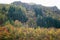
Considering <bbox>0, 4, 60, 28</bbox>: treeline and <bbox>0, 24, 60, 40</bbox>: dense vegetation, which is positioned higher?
<bbox>0, 4, 60, 28</bbox>: treeline

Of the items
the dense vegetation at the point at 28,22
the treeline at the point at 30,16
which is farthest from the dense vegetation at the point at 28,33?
the treeline at the point at 30,16

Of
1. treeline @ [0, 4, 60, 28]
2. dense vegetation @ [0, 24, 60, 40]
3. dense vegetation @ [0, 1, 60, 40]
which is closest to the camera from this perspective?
dense vegetation @ [0, 24, 60, 40]

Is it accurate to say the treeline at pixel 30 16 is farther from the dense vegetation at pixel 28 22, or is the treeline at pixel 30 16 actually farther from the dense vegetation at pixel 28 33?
the dense vegetation at pixel 28 33

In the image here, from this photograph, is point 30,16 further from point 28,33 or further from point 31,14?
point 28,33

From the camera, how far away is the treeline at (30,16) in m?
6.59

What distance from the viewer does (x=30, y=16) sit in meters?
7.04

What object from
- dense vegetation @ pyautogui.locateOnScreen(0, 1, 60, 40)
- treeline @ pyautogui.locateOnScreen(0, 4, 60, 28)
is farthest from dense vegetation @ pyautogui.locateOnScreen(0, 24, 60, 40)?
treeline @ pyautogui.locateOnScreen(0, 4, 60, 28)

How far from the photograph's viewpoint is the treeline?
659 centimetres

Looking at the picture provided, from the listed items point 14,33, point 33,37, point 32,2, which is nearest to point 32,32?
point 33,37

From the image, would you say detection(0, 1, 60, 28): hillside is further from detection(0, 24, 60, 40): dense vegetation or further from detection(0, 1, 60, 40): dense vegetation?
detection(0, 24, 60, 40): dense vegetation

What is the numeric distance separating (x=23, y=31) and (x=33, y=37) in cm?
46

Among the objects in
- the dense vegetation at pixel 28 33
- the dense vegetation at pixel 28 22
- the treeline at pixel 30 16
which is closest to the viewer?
the dense vegetation at pixel 28 33

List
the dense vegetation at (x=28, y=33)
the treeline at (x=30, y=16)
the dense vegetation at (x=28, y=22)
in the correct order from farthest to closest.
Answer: the treeline at (x=30, y=16), the dense vegetation at (x=28, y=22), the dense vegetation at (x=28, y=33)

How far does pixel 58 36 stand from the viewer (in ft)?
20.4
